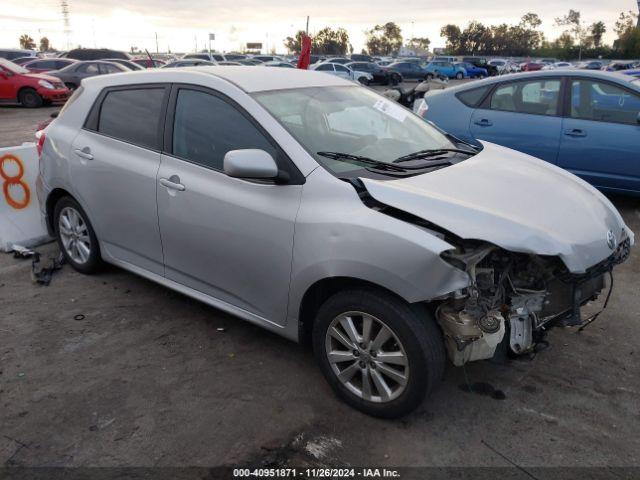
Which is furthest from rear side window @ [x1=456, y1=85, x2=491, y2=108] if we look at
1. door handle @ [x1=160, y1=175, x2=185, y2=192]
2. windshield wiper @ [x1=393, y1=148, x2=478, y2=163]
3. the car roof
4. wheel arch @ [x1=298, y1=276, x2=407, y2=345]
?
wheel arch @ [x1=298, y1=276, x2=407, y2=345]

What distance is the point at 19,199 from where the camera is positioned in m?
5.42

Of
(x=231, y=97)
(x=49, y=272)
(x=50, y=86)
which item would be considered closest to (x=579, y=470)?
(x=231, y=97)

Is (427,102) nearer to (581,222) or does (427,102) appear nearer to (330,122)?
(330,122)

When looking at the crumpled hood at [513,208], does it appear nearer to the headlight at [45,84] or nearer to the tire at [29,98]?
the headlight at [45,84]

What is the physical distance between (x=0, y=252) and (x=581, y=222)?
514 cm

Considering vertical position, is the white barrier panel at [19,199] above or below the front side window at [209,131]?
below

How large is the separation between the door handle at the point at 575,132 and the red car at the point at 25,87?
16552 mm

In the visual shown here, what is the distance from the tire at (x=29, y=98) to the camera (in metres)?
17.4

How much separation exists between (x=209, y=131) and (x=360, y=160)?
38.5 inches

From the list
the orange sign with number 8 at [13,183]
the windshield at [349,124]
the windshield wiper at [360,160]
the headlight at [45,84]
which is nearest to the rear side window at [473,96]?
the windshield at [349,124]

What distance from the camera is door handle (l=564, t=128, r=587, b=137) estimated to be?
19.7 ft

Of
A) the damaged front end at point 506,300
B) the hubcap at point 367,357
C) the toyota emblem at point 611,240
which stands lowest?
the hubcap at point 367,357

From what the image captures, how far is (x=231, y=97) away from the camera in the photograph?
3279 millimetres

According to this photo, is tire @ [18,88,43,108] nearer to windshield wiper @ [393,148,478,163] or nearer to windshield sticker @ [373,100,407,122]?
windshield sticker @ [373,100,407,122]
